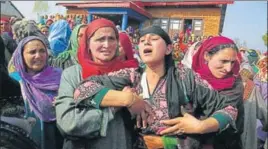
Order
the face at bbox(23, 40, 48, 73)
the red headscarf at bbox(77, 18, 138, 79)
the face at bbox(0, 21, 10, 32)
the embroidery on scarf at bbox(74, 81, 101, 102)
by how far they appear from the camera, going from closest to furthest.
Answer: the embroidery on scarf at bbox(74, 81, 101, 102)
the red headscarf at bbox(77, 18, 138, 79)
the face at bbox(23, 40, 48, 73)
the face at bbox(0, 21, 10, 32)

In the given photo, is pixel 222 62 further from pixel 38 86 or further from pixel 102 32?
pixel 38 86

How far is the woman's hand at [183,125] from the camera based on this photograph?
170 cm

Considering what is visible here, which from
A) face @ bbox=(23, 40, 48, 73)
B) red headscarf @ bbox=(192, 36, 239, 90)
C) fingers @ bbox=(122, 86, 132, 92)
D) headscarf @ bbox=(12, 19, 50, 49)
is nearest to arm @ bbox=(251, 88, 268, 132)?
red headscarf @ bbox=(192, 36, 239, 90)

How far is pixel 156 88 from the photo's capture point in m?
1.85

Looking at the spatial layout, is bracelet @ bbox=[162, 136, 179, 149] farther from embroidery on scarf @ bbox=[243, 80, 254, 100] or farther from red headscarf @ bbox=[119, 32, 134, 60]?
embroidery on scarf @ bbox=[243, 80, 254, 100]

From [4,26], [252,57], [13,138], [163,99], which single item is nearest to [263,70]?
[252,57]

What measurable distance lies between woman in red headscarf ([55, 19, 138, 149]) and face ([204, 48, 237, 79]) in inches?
19.8

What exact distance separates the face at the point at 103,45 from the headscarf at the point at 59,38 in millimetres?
2182

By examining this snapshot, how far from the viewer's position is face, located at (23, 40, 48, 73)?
8.29 feet

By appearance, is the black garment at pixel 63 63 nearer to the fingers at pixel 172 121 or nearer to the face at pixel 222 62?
the face at pixel 222 62

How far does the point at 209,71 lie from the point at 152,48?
1.68 ft

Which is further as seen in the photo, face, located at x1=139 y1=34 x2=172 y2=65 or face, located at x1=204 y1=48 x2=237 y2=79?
face, located at x1=204 y1=48 x2=237 y2=79

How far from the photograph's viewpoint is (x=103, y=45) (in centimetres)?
190

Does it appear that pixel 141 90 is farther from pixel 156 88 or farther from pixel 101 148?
pixel 101 148
